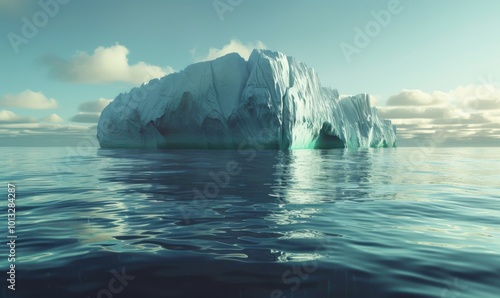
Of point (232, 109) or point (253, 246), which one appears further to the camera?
point (232, 109)

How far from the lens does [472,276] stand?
12.0ft

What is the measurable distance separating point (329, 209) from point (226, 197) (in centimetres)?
288

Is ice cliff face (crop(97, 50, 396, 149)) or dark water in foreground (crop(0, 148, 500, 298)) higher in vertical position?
ice cliff face (crop(97, 50, 396, 149))

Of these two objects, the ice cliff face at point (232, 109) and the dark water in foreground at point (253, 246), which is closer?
the dark water in foreground at point (253, 246)

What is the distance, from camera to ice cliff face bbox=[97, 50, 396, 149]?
4003 centimetres

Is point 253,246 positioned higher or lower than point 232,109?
lower

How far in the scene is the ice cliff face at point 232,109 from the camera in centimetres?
4003

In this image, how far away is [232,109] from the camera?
40688 millimetres

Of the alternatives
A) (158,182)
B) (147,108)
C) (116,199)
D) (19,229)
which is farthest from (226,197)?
(147,108)

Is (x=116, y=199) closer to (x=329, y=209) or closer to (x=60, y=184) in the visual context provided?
(x=60, y=184)

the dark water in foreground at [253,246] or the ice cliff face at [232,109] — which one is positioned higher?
the ice cliff face at [232,109]

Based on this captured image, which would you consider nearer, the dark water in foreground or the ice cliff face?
the dark water in foreground

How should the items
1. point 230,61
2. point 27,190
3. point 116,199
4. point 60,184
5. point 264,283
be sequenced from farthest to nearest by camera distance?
point 230,61
point 60,184
point 27,190
point 116,199
point 264,283

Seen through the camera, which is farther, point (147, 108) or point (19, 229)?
point (147, 108)
